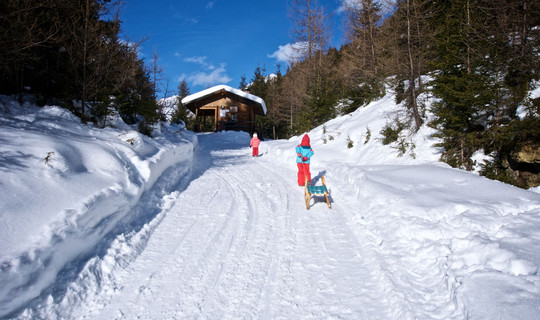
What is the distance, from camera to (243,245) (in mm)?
4270

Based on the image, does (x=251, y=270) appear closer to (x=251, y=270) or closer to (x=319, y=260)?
(x=251, y=270)

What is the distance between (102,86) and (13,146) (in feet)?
16.6

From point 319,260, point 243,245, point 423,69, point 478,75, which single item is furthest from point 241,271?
point 423,69

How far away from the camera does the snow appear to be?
2846mm

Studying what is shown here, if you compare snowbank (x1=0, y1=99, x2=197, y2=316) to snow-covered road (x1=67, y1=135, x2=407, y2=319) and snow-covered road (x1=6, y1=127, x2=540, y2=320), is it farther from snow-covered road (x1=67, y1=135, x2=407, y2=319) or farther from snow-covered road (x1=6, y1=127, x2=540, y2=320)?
snow-covered road (x1=67, y1=135, x2=407, y2=319)

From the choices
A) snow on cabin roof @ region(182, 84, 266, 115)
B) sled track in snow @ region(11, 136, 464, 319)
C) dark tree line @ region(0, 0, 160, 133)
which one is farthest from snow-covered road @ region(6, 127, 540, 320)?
snow on cabin roof @ region(182, 84, 266, 115)

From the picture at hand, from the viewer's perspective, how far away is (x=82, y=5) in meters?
8.75

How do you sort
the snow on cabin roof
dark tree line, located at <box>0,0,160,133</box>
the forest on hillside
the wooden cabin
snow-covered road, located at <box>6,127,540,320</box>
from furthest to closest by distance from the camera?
the wooden cabin → the snow on cabin roof → dark tree line, located at <box>0,0,160,133</box> → the forest on hillside → snow-covered road, located at <box>6,127,540,320</box>

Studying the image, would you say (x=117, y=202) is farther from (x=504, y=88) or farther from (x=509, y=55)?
(x=509, y=55)

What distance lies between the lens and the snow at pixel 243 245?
285 cm

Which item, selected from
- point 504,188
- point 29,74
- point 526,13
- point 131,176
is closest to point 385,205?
point 504,188

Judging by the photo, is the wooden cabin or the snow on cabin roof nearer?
the snow on cabin roof

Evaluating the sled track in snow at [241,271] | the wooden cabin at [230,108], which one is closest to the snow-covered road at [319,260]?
the sled track in snow at [241,271]

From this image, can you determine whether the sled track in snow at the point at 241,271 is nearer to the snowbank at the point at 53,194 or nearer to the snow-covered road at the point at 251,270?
the snow-covered road at the point at 251,270
